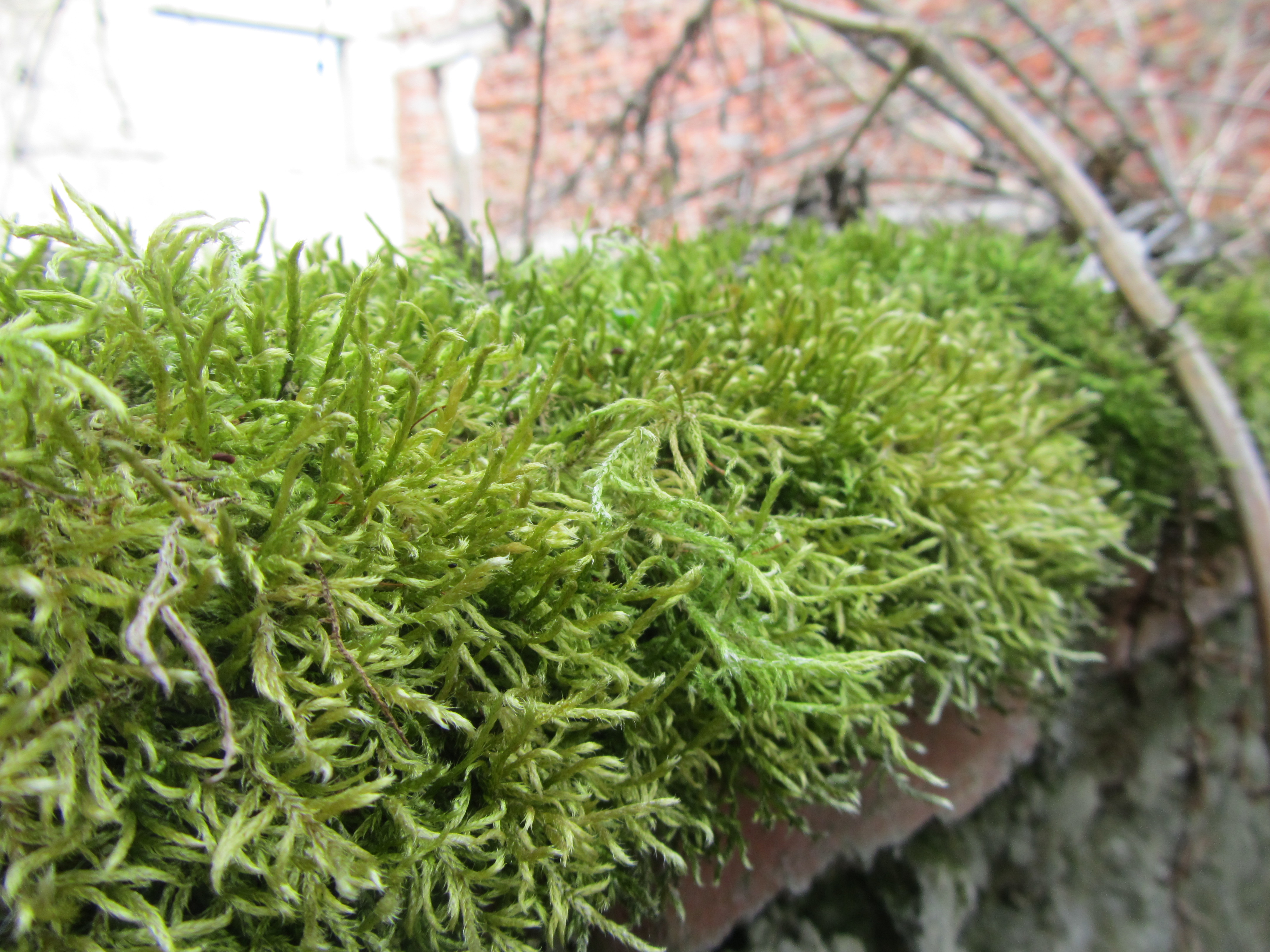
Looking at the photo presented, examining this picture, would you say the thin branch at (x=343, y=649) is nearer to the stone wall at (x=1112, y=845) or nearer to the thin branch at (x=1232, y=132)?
the stone wall at (x=1112, y=845)

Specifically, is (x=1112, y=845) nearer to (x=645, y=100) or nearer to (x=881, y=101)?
(x=881, y=101)

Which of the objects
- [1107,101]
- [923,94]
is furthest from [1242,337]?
[923,94]

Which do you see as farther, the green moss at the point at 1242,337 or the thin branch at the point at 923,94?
the thin branch at the point at 923,94

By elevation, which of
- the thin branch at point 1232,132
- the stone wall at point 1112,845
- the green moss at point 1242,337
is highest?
the thin branch at point 1232,132

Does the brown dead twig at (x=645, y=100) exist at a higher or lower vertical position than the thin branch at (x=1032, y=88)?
higher

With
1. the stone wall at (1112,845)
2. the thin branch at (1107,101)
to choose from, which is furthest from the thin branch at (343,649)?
the thin branch at (1107,101)

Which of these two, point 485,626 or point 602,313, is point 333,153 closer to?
point 602,313

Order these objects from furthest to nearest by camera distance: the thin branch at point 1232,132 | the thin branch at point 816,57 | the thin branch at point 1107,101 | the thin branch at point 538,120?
the thin branch at point 1232,132 < the thin branch at point 816,57 < the thin branch at point 1107,101 < the thin branch at point 538,120
